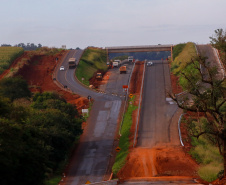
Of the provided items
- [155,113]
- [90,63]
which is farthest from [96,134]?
[90,63]

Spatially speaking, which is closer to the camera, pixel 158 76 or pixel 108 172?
pixel 108 172

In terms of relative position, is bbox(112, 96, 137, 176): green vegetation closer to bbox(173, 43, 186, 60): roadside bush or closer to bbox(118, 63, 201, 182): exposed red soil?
bbox(118, 63, 201, 182): exposed red soil

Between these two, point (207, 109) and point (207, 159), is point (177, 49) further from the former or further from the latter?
point (207, 109)

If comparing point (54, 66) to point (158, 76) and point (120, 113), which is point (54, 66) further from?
point (120, 113)

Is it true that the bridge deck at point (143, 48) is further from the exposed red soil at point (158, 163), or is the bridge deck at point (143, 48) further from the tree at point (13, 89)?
the exposed red soil at point (158, 163)

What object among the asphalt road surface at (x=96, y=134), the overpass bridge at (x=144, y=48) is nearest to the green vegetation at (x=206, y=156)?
the asphalt road surface at (x=96, y=134)

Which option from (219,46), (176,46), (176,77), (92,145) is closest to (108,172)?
(92,145)

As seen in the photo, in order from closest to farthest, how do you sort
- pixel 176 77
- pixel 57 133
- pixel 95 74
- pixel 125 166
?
pixel 125 166 → pixel 57 133 → pixel 176 77 → pixel 95 74

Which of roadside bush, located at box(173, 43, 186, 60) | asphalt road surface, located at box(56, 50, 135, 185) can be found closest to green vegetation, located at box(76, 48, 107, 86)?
asphalt road surface, located at box(56, 50, 135, 185)
